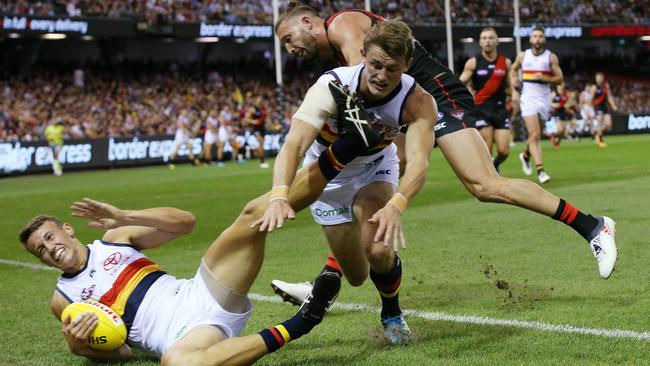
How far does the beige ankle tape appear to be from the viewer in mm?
5117

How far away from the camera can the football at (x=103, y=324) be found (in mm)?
5129

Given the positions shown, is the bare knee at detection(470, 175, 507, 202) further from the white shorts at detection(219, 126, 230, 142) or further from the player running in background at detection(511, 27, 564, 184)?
the white shorts at detection(219, 126, 230, 142)

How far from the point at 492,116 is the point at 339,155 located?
435 inches

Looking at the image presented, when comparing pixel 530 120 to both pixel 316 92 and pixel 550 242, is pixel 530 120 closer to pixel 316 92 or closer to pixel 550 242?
pixel 550 242

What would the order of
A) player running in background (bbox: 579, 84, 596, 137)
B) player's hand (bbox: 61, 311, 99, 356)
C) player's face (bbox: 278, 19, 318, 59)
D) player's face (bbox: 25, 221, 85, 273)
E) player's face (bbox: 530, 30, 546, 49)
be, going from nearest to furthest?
1. player's hand (bbox: 61, 311, 99, 356)
2. player's face (bbox: 25, 221, 85, 273)
3. player's face (bbox: 278, 19, 318, 59)
4. player's face (bbox: 530, 30, 546, 49)
5. player running in background (bbox: 579, 84, 596, 137)

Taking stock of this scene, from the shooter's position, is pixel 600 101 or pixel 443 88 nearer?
pixel 443 88

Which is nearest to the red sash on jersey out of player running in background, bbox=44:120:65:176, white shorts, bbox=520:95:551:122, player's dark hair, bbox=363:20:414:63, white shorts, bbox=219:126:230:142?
white shorts, bbox=520:95:551:122

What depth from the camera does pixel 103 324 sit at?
5.17m

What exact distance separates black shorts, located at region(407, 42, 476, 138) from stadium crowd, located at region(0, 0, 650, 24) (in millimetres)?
30959

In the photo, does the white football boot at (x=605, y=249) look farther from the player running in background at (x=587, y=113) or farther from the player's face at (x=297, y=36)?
the player running in background at (x=587, y=113)

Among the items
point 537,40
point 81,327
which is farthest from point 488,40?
point 81,327

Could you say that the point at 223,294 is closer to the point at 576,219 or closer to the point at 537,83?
the point at 576,219

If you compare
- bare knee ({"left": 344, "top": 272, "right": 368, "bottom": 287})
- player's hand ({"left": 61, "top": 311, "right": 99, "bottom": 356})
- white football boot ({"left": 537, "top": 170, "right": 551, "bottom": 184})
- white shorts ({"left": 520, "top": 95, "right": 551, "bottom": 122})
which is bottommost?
white football boot ({"left": 537, "top": 170, "right": 551, "bottom": 184})

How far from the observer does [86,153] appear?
30.8 meters
